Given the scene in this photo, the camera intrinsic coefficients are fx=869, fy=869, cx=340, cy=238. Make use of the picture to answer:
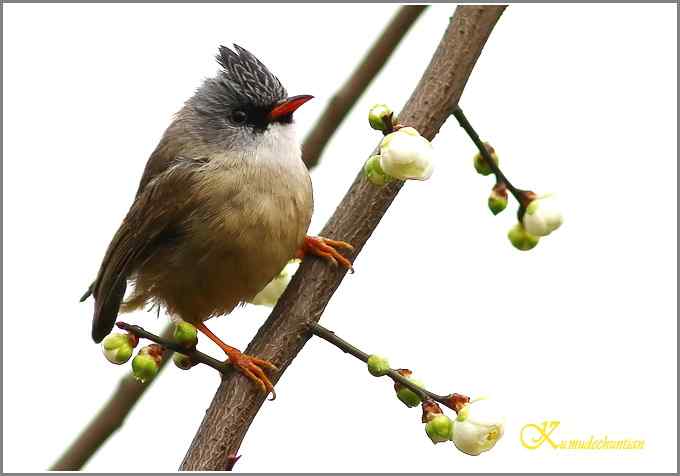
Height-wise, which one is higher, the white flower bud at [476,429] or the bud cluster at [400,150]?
the bud cluster at [400,150]

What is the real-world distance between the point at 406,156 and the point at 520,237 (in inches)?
28.5

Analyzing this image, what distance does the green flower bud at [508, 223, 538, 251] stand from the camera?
10.5 feet

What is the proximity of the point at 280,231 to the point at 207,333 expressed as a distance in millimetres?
639

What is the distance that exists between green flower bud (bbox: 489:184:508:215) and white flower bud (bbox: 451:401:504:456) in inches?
30.4

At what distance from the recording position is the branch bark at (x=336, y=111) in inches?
144

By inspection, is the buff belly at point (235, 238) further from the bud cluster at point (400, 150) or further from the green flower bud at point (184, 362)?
the bud cluster at point (400, 150)

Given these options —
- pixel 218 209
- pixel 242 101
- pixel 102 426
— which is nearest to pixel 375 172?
pixel 218 209

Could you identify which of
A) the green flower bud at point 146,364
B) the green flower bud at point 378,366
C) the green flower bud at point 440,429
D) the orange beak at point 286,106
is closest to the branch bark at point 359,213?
the green flower bud at point 146,364

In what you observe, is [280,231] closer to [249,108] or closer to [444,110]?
[249,108]

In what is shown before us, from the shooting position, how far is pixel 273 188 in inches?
150

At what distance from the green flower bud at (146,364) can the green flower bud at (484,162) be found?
1.30m

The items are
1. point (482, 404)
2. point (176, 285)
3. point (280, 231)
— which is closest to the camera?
point (482, 404)

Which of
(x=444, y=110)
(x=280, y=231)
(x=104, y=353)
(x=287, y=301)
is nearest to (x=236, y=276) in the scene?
(x=280, y=231)

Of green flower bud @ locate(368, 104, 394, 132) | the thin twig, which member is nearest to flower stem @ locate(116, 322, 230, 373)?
the thin twig
